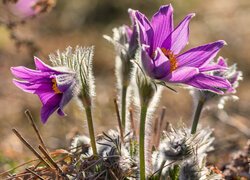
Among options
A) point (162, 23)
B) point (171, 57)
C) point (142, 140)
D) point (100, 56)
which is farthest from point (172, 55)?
point (100, 56)

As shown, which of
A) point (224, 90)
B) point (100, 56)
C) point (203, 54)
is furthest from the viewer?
point (100, 56)

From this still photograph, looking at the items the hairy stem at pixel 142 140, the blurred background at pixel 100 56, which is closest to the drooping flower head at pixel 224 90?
the hairy stem at pixel 142 140

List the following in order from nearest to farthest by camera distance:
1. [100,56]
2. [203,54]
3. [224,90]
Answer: [203,54]
[224,90]
[100,56]

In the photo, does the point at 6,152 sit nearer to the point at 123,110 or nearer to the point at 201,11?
the point at 123,110

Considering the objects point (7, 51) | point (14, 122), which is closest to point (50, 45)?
point (7, 51)

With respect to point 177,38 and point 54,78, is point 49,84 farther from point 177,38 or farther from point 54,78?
point 177,38
